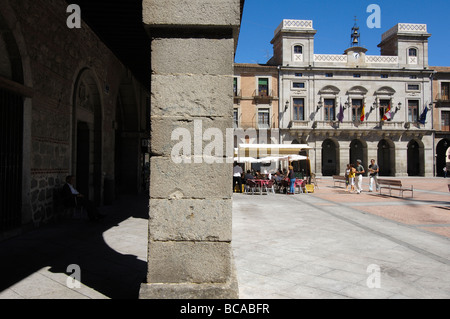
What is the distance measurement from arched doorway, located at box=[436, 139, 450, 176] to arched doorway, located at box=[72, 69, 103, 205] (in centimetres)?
3533

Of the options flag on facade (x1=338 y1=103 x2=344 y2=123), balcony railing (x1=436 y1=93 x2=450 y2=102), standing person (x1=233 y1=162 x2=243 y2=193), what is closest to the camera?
standing person (x1=233 y1=162 x2=243 y2=193)

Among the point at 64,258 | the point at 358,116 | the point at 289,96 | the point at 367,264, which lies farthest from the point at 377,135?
the point at 64,258

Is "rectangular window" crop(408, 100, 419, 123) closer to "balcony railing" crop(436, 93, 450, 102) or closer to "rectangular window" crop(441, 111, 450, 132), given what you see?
"balcony railing" crop(436, 93, 450, 102)

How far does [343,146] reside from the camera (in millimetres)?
30219

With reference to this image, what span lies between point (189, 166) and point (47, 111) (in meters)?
5.23

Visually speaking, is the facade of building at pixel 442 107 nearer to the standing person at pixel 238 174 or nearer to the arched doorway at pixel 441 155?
the arched doorway at pixel 441 155

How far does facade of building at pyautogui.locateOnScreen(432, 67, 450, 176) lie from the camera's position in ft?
104

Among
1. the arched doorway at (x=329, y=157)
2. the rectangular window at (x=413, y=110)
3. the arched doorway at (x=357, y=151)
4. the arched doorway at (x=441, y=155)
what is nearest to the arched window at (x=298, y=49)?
the arched doorway at (x=329, y=157)

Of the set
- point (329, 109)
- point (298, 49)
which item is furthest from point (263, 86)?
point (329, 109)

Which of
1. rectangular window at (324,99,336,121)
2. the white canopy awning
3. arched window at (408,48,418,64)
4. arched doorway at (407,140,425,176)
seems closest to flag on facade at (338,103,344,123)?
rectangular window at (324,99,336,121)

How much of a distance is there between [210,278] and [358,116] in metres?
31.7

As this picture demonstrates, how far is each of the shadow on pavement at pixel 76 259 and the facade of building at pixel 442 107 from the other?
1406 inches

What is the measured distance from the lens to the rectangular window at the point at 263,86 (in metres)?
30.3

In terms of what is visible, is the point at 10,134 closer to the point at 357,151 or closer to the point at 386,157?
the point at 357,151
